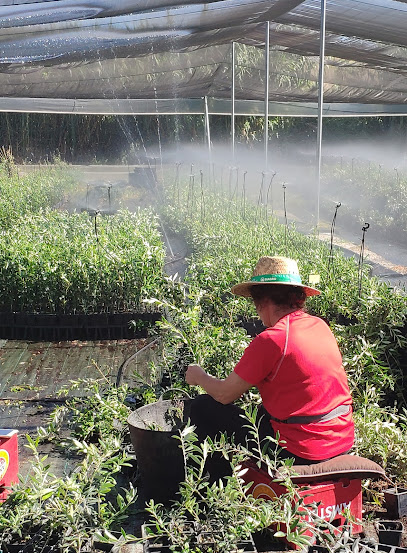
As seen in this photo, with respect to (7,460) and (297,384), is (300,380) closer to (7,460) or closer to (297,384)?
(297,384)

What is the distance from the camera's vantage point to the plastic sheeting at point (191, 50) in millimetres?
7605

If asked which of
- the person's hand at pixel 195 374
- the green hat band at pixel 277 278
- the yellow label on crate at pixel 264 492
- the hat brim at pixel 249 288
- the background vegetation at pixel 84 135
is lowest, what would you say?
the background vegetation at pixel 84 135

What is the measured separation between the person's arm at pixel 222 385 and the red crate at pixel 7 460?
77cm

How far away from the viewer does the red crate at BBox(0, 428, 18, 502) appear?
275 centimetres

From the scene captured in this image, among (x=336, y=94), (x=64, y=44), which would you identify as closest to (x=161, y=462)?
(x=64, y=44)

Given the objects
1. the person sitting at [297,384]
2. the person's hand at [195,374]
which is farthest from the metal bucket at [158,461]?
the person sitting at [297,384]

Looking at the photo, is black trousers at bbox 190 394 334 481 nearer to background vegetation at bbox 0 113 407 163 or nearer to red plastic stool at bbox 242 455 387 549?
A: red plastic stool at bbox 242 455 387 549

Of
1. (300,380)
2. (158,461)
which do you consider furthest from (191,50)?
(300,380)

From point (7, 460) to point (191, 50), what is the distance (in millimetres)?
9339

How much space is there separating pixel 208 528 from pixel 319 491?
0.46m

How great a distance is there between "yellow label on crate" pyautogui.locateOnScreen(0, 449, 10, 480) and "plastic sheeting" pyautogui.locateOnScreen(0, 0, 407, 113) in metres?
5.35

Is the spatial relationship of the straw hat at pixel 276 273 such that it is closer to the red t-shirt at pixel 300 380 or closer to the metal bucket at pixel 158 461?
the red t-shirt at pixel 300 380

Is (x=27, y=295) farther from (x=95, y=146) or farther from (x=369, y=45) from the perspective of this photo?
(x=95, y=146)

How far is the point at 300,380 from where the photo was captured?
2.48 metres
